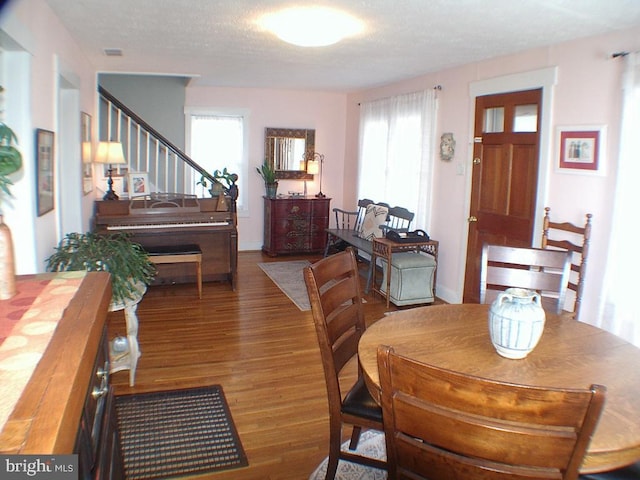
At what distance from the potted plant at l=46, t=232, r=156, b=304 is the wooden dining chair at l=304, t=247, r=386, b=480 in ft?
4.32

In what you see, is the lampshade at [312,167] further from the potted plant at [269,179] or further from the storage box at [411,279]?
the storage box at [411,279]

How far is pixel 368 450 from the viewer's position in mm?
2549

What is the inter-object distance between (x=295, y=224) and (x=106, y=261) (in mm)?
Answer: 4346

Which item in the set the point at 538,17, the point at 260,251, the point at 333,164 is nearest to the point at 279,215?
the point at 260,251

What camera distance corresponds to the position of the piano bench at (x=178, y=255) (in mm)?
4838

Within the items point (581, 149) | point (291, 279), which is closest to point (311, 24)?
point (581, 149)

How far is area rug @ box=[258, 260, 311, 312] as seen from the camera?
16.6 feet

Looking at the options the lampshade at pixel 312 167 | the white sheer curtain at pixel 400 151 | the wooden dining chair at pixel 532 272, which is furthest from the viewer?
the lampshade at pixel 312 167

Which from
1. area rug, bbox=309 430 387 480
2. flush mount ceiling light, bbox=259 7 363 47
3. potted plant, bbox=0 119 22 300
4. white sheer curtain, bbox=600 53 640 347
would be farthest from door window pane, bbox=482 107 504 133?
potted plant, bbox=0 119 22 300

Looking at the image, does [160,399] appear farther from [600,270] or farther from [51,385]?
[600,270]

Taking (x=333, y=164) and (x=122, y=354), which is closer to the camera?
(x=122, y=354)

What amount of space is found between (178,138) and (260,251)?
6.26 ft

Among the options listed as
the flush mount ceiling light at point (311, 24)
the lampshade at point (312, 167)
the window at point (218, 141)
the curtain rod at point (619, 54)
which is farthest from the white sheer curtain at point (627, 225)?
the window at point (218, 141)

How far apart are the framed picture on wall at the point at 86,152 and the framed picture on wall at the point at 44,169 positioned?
129 cm
